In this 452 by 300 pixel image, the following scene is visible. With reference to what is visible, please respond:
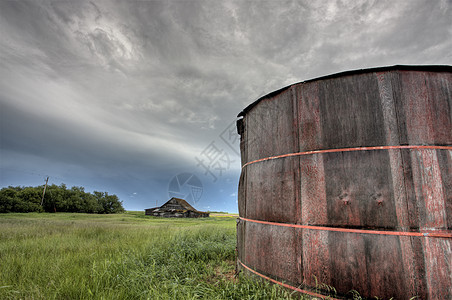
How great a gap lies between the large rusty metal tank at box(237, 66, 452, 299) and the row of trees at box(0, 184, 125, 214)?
49.3m

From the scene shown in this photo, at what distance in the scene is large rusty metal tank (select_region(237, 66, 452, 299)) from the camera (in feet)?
9.66

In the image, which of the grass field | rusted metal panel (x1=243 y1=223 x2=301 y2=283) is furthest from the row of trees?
rusted metal panel (x1=243 y1=223 x2=301 y2=283)

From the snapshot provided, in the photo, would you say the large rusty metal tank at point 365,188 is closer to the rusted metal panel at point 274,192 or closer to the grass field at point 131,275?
the rusted metal panel at point 274,192

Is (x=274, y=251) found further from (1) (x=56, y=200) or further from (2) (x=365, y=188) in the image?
(1) (x=56, y=200)

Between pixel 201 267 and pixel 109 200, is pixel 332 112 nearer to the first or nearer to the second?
pixel 201 267

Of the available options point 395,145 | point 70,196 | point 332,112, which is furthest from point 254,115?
point 70,196

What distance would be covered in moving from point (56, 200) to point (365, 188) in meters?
54.0

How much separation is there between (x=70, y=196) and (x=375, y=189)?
55.4m

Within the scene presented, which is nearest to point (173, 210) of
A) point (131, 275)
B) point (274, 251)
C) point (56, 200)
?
point (56, 200)

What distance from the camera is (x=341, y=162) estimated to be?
3463 millimetres

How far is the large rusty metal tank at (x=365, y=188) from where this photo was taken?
9.66 feet

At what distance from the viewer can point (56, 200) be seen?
4162 centimetres

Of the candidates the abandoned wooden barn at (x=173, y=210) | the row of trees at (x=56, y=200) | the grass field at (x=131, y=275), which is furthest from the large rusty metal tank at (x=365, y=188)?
the row of trees at (x=56, y=200)

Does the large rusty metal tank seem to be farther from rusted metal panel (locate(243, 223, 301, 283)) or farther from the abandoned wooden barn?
the abandoned wooden barn
